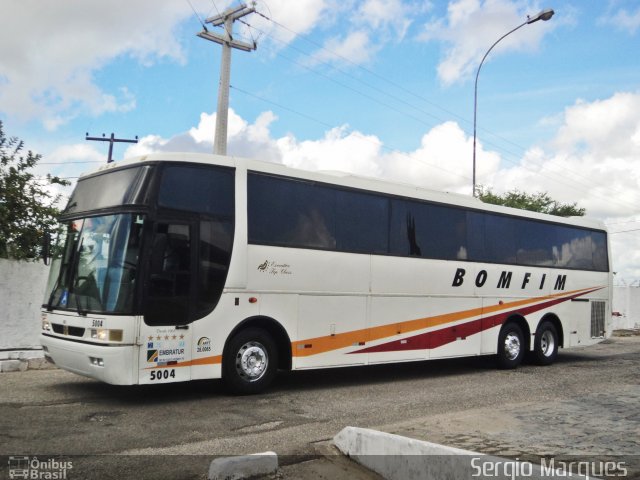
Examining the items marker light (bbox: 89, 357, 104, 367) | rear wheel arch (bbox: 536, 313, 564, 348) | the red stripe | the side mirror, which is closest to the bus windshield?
the side mirror

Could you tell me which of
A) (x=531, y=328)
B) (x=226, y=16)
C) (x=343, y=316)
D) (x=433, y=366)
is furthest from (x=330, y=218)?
(x=226, y=16)

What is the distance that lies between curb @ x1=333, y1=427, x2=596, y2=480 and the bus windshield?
3638mm

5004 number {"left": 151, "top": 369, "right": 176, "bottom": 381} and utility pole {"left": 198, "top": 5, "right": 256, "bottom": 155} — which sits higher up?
utility pole {"left": 198, "top": 5, "right": 256, "bottom": 155}

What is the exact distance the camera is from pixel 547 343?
591 inches

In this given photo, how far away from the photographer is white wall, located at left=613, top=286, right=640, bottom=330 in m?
30.9

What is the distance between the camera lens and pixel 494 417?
7379 millimetres

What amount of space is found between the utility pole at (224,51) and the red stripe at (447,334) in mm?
10060

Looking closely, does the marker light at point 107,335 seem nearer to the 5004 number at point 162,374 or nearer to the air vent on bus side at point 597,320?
the 5004 number at point 162,374

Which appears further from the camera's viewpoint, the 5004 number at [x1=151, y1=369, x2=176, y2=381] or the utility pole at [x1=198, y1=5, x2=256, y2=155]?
the utility pole at [x1=198, y1=5, x2=256, y2=155]

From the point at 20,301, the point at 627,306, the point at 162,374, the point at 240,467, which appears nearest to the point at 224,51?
the point at 20,301

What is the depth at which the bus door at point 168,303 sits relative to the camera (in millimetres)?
8031

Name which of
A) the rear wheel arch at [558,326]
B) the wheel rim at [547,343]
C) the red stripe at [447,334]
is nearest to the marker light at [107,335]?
the red stripe at [447,334]

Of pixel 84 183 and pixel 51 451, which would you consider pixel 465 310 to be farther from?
pixel 51 451

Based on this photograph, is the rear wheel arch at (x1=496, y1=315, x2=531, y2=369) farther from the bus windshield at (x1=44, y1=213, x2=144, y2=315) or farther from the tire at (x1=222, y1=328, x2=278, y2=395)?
the bus windshield at (x1=44, y1=213, x2=144, y2=315)
